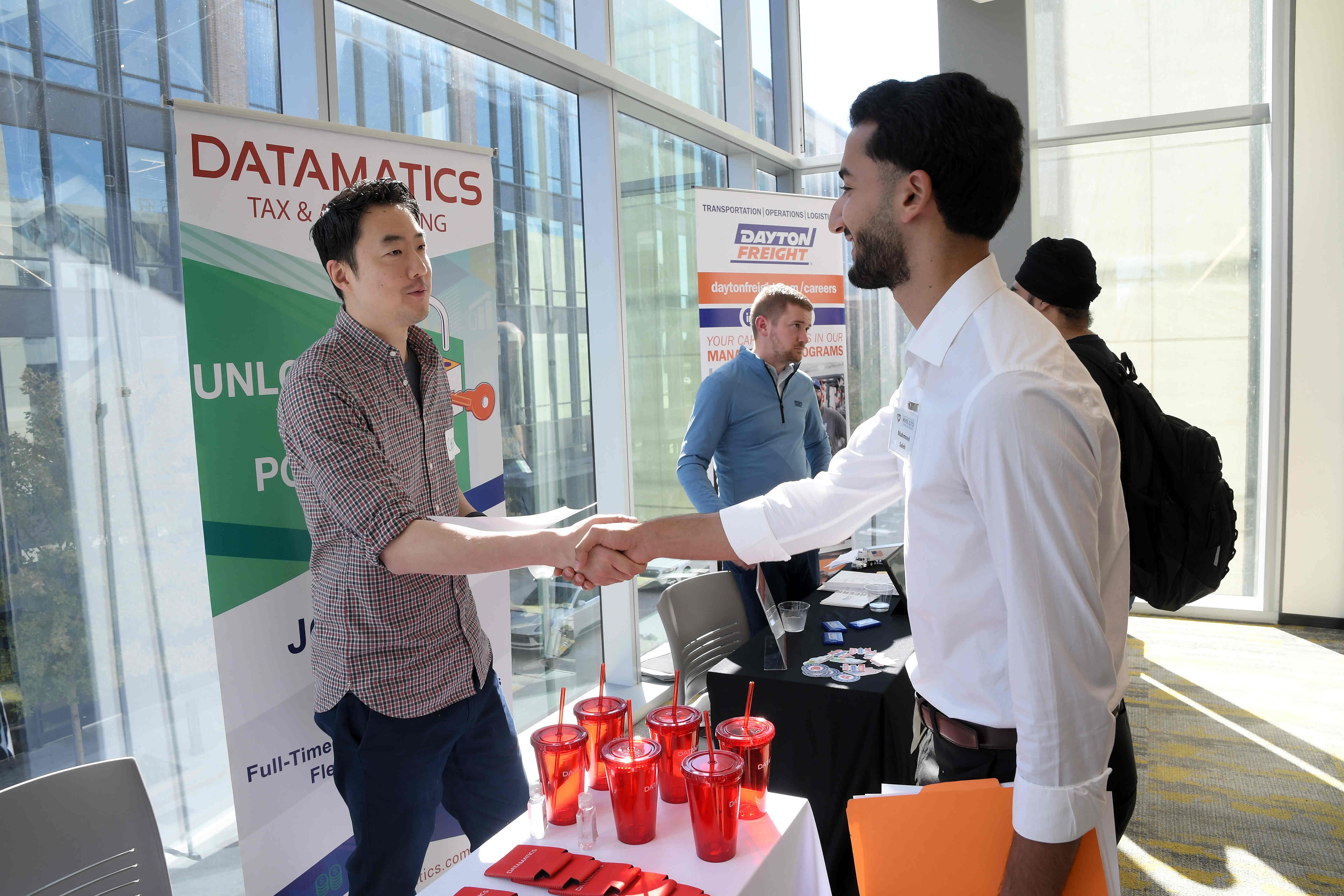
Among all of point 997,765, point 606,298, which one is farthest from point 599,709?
point 606,298

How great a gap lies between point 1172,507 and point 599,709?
1.35 m

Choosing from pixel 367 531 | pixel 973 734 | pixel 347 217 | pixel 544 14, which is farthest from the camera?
pixel 544 14

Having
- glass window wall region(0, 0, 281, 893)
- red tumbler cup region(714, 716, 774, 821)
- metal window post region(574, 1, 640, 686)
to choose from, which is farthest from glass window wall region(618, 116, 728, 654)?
red tumbler cup region(714, 716, 774, 821)

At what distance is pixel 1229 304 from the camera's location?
5719 mm

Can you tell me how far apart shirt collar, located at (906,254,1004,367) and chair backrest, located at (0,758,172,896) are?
1653 mm

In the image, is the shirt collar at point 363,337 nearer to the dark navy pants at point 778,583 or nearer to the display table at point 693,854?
the display table at point 693,854

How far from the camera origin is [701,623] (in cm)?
333

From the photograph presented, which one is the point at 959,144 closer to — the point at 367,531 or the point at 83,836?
the point at 367,531

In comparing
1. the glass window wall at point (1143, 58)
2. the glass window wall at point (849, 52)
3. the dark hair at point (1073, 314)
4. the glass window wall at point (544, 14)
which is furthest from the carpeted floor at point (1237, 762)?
the glass window wall at point (849, 52)

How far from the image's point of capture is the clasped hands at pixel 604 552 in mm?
1872

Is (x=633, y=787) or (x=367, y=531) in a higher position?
(x=367, y=531)

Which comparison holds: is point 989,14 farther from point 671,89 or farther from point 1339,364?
point 1339,364

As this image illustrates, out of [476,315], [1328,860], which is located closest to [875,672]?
[476,315]

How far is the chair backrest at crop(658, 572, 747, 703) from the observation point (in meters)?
3.18
